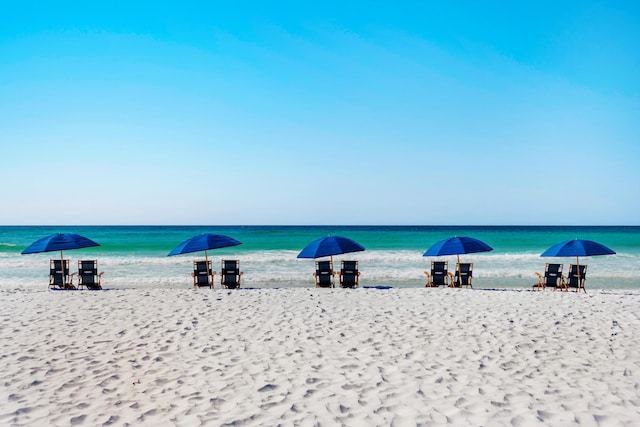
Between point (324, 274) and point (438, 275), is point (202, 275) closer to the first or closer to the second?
point (324, 274)

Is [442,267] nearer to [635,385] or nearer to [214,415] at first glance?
[635,385]

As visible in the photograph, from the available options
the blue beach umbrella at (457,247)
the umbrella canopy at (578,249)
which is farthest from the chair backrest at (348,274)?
the umbrella canopy at (578,249)

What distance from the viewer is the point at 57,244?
11469 mm

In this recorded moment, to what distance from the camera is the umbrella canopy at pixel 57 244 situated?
11.3m

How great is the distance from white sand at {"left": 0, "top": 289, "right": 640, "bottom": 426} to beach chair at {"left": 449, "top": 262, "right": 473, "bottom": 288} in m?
3.54

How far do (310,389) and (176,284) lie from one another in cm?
1180

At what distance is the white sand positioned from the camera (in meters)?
3.96

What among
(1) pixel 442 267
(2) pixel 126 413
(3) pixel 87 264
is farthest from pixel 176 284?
(2) pixel 126 413

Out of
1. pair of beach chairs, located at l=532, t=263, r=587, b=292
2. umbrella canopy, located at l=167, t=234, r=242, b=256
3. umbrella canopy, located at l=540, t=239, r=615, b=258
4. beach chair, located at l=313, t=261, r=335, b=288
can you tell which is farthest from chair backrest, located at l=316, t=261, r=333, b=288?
pair of beach chairs, located at l=532, t=263, r=587, b=292

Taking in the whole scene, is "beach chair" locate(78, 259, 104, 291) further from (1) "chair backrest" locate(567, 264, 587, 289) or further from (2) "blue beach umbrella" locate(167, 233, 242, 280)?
(1) "chair backrest" locate(567, 264, 587, 289)

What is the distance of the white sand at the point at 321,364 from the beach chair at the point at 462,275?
354 cm

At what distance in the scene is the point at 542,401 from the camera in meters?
4.16

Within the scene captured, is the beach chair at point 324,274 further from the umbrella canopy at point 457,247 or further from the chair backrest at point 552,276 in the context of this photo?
the chair backrest at point 552,276

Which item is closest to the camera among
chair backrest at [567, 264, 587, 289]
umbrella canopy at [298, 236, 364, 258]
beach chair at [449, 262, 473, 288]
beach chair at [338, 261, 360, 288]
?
umbrella canopy at [298, 236, 364, 258]
